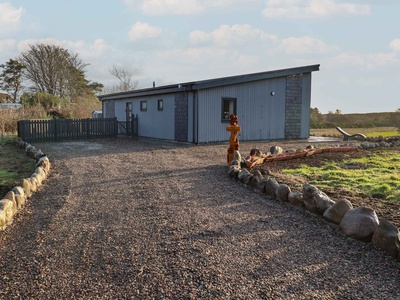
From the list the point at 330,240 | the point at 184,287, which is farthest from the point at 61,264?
the point at 330,240

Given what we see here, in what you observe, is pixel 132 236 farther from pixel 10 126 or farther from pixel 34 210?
pixel 10 126

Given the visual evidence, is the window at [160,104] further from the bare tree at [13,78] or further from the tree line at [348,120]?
the bare tree at [13,78]

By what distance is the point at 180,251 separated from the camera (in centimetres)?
321

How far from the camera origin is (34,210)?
15.4 ft

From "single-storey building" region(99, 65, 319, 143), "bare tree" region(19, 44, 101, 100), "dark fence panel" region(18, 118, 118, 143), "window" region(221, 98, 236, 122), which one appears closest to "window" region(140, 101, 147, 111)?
"single-storey building" region(99, 65, 319, 143)

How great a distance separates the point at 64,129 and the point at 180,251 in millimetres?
14370

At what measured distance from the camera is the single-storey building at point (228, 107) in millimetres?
13711

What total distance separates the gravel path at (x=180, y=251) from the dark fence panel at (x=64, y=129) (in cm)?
1056

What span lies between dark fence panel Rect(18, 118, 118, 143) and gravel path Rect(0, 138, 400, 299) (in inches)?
416

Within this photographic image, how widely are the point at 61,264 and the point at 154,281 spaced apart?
3.03 feet

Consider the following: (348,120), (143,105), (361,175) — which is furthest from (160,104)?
(348,120)

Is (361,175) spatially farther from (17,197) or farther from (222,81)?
(222,81)

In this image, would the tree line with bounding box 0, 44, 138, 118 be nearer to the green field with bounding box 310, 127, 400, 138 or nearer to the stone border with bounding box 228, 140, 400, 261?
the green field with bounding box 310, 127, 400, 138

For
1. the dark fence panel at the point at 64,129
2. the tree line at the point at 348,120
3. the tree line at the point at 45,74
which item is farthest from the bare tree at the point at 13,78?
the tree line at the point at 348,120
